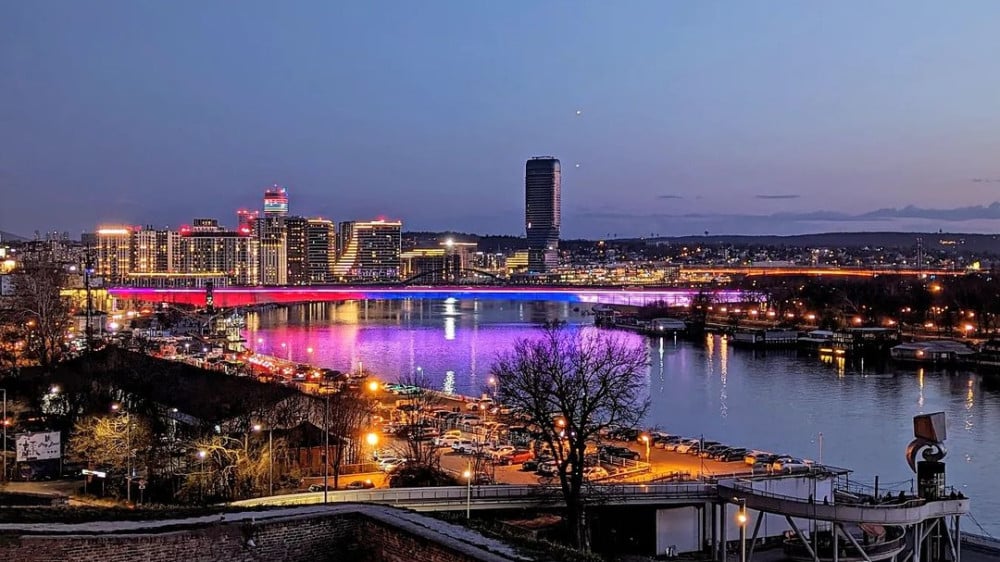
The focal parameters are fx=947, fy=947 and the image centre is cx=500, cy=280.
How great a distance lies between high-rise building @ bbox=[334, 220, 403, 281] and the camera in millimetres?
92125

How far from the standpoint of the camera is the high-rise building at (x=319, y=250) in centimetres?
8975

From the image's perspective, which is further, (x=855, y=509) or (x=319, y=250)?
(x=319, y=250)

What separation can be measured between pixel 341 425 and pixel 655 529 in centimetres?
411

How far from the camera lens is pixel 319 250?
9125cm

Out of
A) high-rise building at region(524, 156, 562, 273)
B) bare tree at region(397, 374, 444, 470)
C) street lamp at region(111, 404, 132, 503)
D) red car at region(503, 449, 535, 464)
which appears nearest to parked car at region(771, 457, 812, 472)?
red car at region(503, 449, 535, 464)

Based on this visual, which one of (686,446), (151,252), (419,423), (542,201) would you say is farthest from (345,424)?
(542,201)

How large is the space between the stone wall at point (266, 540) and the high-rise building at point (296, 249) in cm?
8467

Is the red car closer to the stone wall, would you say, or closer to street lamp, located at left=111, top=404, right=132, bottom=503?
street lamp, located at left=111, top=404, right=132, bottom=503

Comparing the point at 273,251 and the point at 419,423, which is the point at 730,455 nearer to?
the point at 419,423

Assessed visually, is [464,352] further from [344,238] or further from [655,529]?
[344,238]

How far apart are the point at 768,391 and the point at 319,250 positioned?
247 ft

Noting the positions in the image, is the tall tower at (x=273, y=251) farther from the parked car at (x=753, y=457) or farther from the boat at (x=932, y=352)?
the parked car at (x=753, y=457)

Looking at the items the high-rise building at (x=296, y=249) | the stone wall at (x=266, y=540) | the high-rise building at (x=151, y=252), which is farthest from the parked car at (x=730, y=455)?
the high-rise building at (x=296, y=249)

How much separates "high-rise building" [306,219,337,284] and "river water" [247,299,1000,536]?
174 feet
